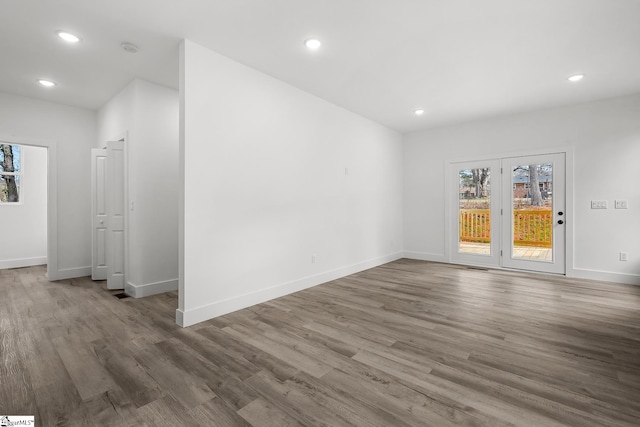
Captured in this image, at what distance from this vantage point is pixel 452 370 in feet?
6.79

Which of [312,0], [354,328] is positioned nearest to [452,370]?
[354,328]

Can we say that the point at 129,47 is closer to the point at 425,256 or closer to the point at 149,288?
the point at 149,288

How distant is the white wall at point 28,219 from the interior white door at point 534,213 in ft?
29.9

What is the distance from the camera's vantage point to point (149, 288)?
150 inches

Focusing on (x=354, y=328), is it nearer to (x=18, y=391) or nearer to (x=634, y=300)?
(x=18, y=391)

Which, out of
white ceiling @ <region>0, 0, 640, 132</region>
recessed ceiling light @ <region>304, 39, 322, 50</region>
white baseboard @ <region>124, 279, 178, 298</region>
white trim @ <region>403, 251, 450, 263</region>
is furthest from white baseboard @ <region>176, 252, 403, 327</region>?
recessed ceiling light @ <region>304, 39, 322, 50</region>

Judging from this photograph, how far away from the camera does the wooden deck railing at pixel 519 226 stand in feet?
16.6

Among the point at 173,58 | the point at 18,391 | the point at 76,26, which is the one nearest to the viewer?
the point at 18,391

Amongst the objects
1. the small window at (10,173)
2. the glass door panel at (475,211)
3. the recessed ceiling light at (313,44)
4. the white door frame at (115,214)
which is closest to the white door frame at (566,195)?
the glass door panel at (475,211)

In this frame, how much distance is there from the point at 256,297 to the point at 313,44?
9.39 feet

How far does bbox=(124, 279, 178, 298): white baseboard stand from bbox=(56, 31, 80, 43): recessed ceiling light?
9.09 ft

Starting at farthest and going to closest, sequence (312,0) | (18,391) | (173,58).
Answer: (173,58) < (312,0) < (18,391)

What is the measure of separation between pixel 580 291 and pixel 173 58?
5.92 metres

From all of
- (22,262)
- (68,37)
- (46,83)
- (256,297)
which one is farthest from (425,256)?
(22,262)
